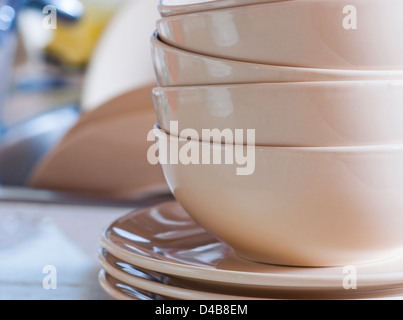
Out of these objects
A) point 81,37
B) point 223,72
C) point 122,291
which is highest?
point 81,37

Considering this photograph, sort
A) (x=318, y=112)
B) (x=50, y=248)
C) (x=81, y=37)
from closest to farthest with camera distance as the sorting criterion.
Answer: (x=318, y=112) < (x=50, y=248) < (x=81, y=37)

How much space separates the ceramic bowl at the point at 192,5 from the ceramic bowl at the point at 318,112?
46 millimetres

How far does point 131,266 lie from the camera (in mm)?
382

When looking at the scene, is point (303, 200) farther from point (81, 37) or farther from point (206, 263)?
point (81, 37)

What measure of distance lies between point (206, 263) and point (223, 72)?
0.39 ft

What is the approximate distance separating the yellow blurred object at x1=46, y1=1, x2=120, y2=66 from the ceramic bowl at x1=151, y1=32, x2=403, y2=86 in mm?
3038

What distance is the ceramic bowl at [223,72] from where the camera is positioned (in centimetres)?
34

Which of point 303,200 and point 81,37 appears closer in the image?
point 303,200

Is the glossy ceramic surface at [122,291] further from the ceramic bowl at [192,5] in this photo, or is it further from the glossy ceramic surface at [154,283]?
the ceramic bowl at [192,5]

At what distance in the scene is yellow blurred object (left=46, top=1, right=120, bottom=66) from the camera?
11.1 feet

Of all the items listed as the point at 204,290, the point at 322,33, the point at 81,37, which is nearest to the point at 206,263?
the point at 204,290

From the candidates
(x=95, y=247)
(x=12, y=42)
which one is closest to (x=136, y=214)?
(x=95, y=247)

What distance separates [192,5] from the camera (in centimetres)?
38

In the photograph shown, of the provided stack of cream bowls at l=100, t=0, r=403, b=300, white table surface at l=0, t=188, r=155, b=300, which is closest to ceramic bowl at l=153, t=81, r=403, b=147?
stack of cream bowls at l=100, t=0, r=403, b=300
